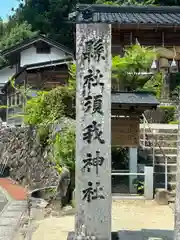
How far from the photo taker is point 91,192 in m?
6.31

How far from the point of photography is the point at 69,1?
35.9 metres

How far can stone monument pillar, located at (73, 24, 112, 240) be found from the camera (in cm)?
630

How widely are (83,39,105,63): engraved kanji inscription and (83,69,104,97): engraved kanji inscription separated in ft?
0.69

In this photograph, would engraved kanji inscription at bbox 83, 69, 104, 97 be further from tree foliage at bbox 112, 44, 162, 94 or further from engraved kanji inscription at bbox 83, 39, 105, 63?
tree foliage at bbox 112, 44, 162, 94

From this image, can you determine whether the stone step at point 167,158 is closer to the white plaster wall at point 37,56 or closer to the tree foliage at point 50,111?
the tree foliage at point 50,111

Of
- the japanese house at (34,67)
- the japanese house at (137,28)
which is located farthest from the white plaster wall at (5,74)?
the japanese house at (137,28)

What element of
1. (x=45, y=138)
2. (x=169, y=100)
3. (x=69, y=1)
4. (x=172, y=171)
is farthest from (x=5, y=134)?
(x=69, y=1)

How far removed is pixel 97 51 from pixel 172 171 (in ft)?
27.0

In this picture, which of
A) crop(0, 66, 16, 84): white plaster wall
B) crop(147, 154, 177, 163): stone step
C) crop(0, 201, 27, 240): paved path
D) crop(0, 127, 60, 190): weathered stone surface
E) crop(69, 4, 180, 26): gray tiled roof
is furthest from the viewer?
crop(0, 66, 16, 84): white plaster wall

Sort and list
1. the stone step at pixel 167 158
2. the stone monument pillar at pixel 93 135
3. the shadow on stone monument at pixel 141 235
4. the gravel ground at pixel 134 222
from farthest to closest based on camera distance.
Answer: the stone step at pixel 167 158
the gravel ground at pixel 134 222
the shadow on stone monument at pixel 141 235
the stone monument pillar at pixel 93 135

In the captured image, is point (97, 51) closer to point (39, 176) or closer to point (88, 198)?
point (88, 198)

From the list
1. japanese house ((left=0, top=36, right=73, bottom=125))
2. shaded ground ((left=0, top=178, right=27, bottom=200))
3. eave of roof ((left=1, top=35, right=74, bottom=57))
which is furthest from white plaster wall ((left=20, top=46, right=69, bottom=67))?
shaded ground ((left=0, top=178, right=27, bottom=200))

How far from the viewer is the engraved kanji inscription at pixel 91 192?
631cm

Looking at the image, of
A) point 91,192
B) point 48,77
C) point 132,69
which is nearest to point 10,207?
point 132,69
